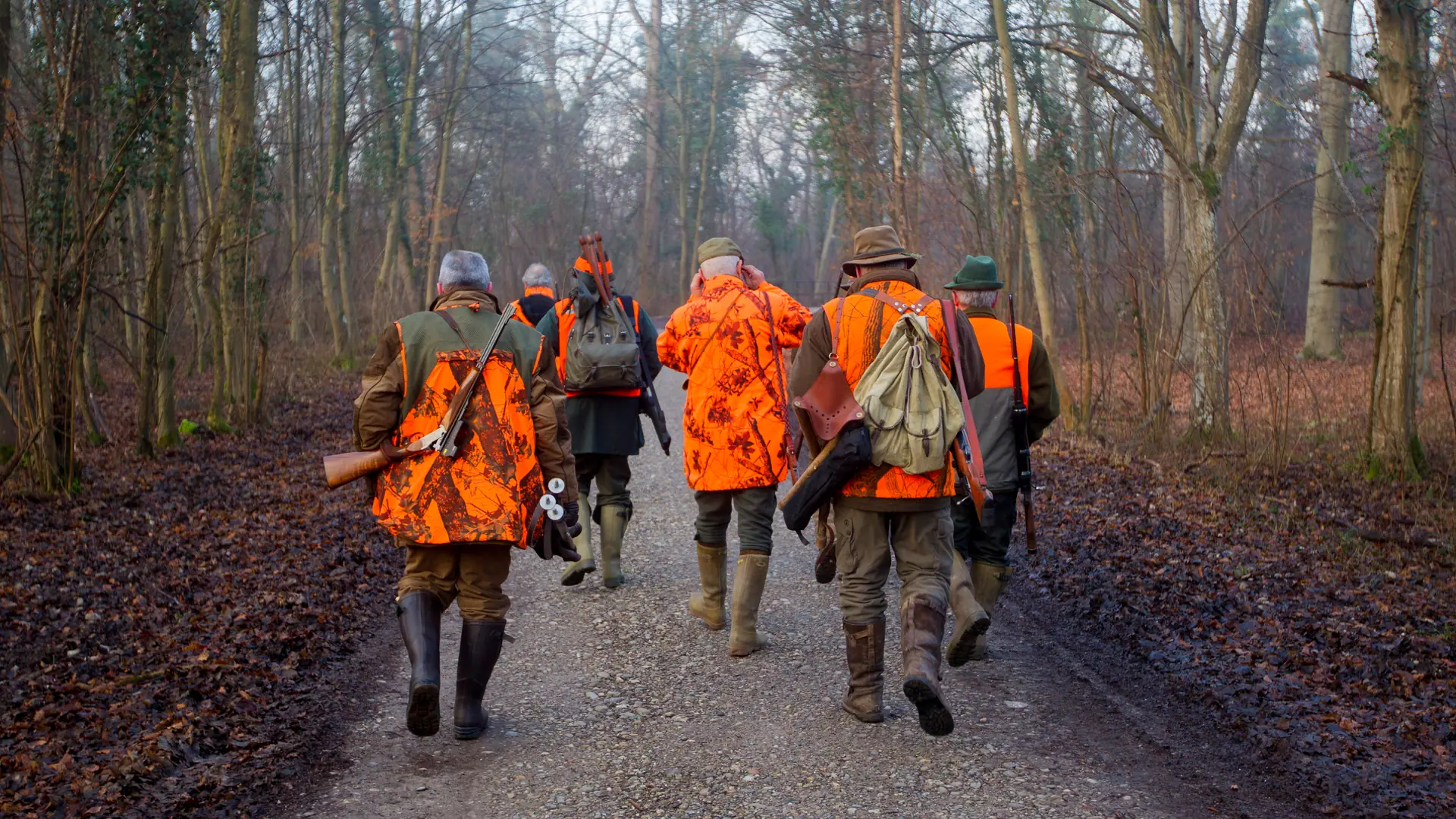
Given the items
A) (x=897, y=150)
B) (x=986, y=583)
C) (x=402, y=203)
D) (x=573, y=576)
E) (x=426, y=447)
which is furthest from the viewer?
(x=402, y=203)

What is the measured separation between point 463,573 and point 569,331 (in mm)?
2755

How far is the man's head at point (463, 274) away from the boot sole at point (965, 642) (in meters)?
2.63

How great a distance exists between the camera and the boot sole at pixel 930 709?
4.66m

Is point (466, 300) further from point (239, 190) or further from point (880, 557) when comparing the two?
point (239, 190)

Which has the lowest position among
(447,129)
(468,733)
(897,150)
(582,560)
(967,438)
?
(468,733)

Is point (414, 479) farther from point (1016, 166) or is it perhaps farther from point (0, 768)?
point (1016, 166)

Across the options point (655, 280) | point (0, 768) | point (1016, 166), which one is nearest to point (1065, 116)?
point (1016, 166)

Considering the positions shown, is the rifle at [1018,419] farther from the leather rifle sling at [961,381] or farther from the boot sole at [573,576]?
the boot sole at [573,576]

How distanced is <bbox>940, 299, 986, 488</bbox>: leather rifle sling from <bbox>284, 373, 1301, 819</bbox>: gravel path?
3.50 ft

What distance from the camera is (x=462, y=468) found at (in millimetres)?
4820

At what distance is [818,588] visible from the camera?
25.0 feet

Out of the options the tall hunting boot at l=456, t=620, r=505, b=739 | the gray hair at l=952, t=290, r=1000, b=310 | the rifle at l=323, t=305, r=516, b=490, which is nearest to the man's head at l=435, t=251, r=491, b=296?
the rifle at l=323, t=305, r=516, b=490

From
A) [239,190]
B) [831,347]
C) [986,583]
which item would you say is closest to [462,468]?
[831,347]

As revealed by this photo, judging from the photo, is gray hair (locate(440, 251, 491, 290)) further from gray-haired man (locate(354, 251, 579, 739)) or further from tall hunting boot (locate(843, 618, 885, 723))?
tall hunting boot (locate(843, 618, 885, 723))
